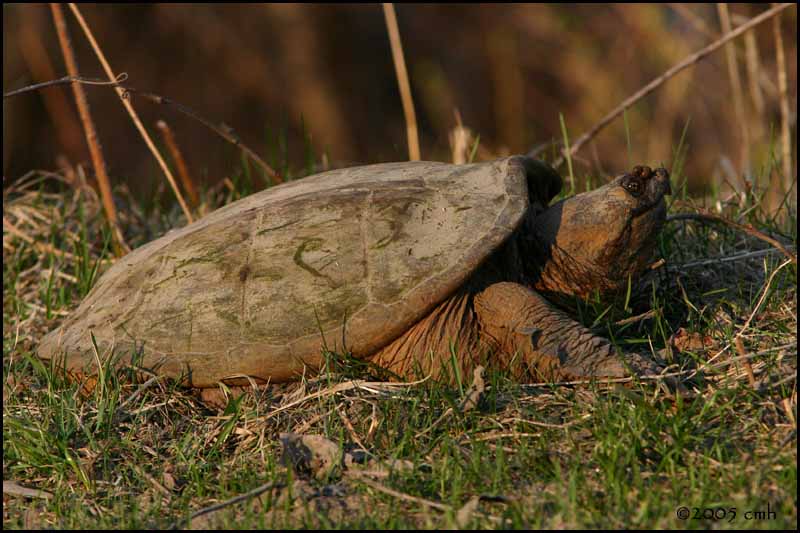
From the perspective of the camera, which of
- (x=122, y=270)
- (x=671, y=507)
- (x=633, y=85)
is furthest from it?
(x=633, y=85)

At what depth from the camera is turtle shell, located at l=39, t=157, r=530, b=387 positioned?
2867 mm

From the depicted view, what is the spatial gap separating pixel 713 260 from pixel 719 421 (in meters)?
1.17

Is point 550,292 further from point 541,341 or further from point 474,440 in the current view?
point 474,440

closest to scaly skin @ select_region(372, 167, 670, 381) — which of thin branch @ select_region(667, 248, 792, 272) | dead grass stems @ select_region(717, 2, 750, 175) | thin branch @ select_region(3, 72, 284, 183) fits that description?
thin branch @ select_region(667, 248, 792, 272)

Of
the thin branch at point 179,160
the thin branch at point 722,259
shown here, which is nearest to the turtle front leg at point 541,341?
the thin branch at point 722,259

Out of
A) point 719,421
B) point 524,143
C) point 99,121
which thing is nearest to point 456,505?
point 719,421

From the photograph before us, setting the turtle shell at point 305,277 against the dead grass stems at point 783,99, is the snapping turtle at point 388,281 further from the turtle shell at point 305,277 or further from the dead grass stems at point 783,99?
the dead grass stems at point 783,99

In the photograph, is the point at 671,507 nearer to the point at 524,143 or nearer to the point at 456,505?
the point at 456,505

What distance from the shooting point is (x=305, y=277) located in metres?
2.93

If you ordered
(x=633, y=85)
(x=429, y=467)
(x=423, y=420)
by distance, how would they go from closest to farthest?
(x=429, y=467) → (x=423, y=420) → (x=633, y=85)

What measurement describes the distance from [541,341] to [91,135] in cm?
263

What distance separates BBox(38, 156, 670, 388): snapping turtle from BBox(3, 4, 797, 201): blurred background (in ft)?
21.2

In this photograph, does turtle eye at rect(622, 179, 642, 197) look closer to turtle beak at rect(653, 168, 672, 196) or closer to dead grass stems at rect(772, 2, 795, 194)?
turtle beak at rect(653, 168, 672, 196)

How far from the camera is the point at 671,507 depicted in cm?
210
